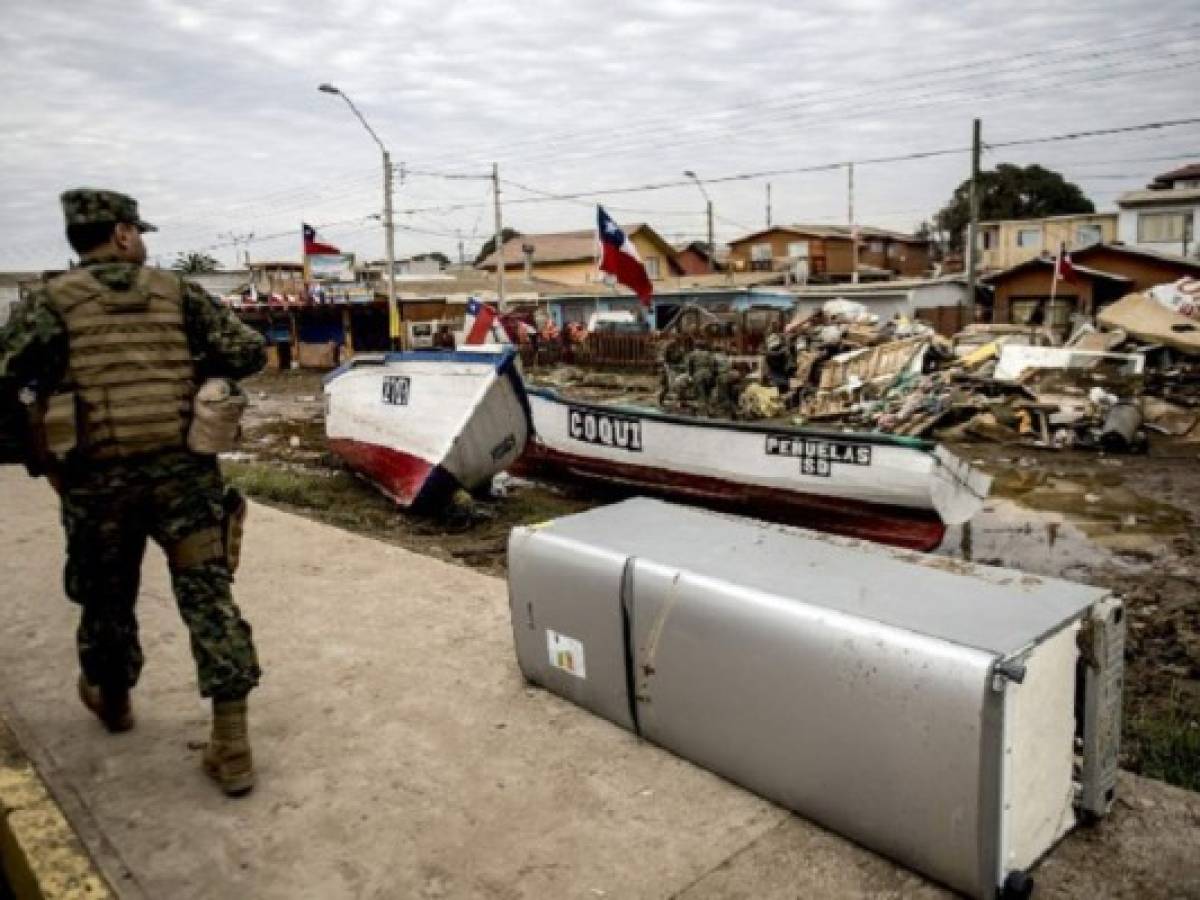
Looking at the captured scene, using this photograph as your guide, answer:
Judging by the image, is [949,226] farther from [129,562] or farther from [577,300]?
[129,562]

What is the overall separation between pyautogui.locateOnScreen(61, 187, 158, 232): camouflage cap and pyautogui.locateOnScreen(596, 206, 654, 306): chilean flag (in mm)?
11127

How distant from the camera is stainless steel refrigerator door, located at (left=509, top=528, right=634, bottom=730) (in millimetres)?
2822

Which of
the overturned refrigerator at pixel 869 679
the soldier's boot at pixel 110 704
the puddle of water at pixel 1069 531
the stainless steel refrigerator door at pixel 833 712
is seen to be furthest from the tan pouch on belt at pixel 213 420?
the puddle of water at pixel 1069 531

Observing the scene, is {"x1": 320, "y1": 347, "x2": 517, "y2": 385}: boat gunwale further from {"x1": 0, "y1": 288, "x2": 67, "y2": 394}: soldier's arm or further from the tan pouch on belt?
{"x1": 0, "y1": 288, "x2": 67, "y2": 394}: soldier's arm

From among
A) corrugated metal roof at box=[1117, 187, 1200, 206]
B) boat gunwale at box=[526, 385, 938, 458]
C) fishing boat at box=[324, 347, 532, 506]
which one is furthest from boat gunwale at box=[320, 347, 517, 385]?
corrugated metal roof at box=[1117, 187, 1200, 206]

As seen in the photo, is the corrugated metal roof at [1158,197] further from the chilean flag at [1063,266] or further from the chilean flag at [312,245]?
the chilean flag at [312,245]

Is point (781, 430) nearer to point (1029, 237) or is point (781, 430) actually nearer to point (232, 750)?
point (232, 750)

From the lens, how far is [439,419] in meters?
8.96

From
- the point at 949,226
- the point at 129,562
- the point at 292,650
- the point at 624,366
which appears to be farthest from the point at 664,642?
→ the point at 949,226

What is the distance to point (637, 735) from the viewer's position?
294 cm

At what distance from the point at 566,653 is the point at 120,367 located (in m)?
1.73

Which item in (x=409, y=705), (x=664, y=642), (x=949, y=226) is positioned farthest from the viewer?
(x=949, y=226)

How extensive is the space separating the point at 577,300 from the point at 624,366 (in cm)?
1137

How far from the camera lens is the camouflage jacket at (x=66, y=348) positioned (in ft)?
8.76
